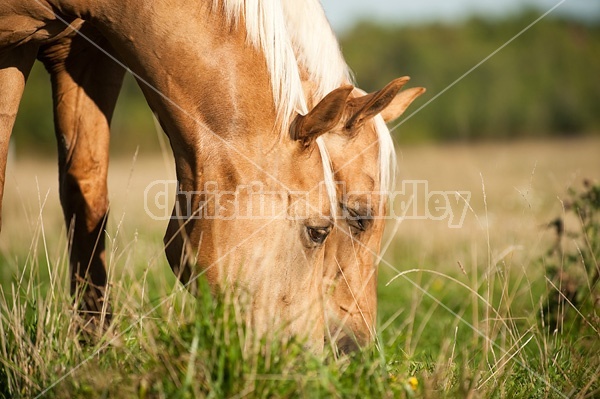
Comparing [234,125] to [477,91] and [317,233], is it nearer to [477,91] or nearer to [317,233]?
[317,233]

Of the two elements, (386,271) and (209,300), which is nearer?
(209,300)

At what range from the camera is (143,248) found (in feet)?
20.7

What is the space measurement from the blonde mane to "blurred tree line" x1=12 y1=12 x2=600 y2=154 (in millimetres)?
22271

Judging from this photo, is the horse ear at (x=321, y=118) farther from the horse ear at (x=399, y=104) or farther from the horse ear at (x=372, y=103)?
the horse ear at (x=399, y=104)

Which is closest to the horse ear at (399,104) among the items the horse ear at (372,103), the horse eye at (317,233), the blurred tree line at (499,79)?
the horse ear at (372,103)

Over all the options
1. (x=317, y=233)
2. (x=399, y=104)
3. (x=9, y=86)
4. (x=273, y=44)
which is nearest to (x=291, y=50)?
(x=273, y=44)

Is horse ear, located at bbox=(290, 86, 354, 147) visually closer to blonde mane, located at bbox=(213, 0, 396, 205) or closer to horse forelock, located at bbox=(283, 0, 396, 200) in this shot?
blonde mane, located at bbox=(213, 0, 396, 205)

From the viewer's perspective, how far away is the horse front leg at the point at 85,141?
3805 millimetres

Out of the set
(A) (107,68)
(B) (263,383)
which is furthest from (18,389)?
(A) (107,68)

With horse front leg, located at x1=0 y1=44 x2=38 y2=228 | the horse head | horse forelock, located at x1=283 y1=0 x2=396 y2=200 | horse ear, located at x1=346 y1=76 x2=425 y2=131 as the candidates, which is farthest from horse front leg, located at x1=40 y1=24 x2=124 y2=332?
horse ear, located at x1=346 y1=76 x2=425 y2=131

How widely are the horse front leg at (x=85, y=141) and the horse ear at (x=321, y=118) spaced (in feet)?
4.39

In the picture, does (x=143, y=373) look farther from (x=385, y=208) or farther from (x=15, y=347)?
(x=385, y=208)

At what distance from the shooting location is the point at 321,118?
2988 mm

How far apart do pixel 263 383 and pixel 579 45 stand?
122 ft
